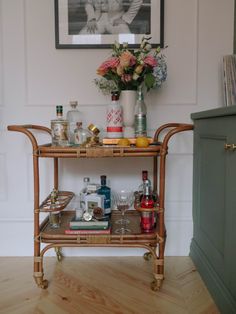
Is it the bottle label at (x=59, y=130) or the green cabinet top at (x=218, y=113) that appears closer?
the green cabinet top at (x=218, y=113)

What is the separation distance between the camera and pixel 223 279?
123 centimetres

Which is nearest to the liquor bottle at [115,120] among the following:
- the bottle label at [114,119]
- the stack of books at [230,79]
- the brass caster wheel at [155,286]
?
the bottle label at [114,119]

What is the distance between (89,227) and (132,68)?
79 cm

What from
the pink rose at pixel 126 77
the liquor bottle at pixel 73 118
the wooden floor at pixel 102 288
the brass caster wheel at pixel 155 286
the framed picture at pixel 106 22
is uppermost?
the framed picture at pixel 106 22

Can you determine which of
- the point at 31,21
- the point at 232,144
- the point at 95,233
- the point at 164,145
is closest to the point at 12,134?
the point at 31,21

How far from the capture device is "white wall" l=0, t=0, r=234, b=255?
5.55 feet

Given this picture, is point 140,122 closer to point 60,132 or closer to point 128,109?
point 128,109

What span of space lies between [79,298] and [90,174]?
2.24ft

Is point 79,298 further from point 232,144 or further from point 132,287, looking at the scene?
point 232,144

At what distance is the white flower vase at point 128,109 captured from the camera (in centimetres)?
151

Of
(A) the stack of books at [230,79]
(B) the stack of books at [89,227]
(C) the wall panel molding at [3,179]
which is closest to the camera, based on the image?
(B) the stack of books at [89,227]

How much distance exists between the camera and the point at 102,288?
142cm

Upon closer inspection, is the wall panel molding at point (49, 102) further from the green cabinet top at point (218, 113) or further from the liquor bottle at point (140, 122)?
the liquor bottle at point (140, 122)

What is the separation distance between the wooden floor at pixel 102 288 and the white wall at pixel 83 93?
0.12 metres
